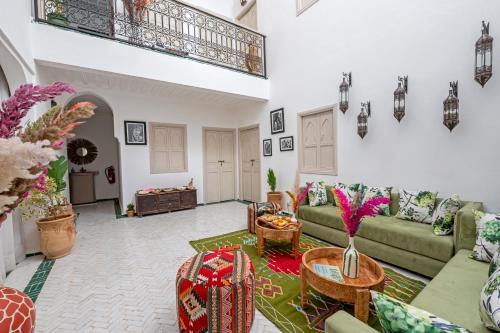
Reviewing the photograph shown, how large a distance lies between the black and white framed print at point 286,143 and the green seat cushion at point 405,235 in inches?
78.6

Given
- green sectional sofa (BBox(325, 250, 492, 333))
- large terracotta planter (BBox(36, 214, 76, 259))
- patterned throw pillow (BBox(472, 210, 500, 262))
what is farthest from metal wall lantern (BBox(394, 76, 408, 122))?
large terracotta planter (BBox(36, 214, 76, 259))

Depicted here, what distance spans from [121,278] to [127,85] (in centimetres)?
378

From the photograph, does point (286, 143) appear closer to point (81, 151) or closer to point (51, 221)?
point (51, 221)

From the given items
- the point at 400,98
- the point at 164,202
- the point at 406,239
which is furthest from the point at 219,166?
the point at 406,239

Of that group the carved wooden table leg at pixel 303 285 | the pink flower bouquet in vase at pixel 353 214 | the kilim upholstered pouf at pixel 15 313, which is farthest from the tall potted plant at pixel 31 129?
the carved wooden table leg at pixel 303 285

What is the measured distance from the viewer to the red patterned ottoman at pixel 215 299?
4.66ft

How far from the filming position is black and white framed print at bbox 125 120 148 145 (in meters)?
4.96

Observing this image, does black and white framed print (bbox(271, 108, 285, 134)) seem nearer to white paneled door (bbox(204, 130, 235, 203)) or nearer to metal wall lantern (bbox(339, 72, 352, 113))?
metal wall lantern (bbox(339, 72, 352, 113))

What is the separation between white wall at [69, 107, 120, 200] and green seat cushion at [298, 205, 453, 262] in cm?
703

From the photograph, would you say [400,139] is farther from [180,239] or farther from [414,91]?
[180,239]

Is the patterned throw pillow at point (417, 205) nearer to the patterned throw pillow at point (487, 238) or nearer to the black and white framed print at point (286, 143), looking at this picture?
the patterned throw pillow at point (487, 238)

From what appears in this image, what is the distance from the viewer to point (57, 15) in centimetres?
307

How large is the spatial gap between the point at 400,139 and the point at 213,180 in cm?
453

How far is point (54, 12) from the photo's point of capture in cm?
311
